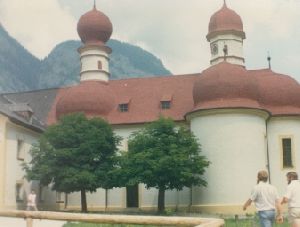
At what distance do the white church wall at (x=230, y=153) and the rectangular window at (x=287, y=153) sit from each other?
2.14 metres

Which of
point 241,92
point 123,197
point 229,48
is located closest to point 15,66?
point 229,48

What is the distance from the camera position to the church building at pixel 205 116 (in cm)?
3306

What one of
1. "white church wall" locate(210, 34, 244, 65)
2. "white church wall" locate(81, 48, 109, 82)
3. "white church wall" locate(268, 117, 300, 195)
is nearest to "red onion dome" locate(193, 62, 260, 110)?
"white church wall" locate(268, 117, 300, 195)

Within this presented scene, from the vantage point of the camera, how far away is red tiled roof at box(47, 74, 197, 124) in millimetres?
37938

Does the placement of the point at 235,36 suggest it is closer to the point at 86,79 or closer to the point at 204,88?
the point at 204,88

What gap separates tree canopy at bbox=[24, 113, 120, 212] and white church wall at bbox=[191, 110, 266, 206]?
5788 mm

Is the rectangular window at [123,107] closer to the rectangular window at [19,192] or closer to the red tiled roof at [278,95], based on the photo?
the rectangular window at [19,192]

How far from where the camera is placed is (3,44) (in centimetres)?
18462

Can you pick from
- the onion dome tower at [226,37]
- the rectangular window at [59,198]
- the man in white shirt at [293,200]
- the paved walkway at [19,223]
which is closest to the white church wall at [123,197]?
the rectangular window at [59,198]

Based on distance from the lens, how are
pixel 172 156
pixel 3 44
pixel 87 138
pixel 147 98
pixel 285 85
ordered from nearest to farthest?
pixel 172 156, pixel 87 138, pixel 285 85, pixel 147 98, pixel 3 44

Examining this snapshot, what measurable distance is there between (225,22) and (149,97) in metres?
8.12

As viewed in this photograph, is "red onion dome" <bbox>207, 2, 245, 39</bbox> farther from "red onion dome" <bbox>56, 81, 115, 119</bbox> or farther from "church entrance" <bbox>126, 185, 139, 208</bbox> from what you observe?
"church entrance" <bbox>126, 185, 139, 208</bbox>

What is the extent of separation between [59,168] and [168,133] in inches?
265


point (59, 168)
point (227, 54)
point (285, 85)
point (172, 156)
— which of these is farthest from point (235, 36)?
point (59, 168)
